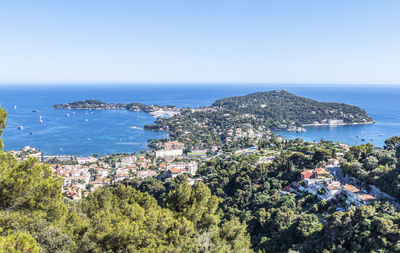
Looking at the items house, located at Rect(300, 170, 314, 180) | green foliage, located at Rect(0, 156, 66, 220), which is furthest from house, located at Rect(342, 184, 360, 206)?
green foliage, located at Rect(0, 156, 66, 220)

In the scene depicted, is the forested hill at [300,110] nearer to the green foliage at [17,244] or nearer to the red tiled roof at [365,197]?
the red tiled roof at [365,197]

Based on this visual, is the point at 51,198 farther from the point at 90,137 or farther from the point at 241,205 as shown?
the point at 90,137

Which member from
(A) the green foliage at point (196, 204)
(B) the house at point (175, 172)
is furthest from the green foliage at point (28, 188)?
(B) the house at point (175, 172)

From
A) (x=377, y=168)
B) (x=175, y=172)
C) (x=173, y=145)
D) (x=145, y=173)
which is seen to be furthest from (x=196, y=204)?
(x=173, y=145)

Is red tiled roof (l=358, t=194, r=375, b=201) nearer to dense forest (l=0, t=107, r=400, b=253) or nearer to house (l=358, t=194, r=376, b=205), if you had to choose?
house (l=358, t=194, r=376, b=205)

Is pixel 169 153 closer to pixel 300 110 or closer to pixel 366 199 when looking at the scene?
pixel 366 199

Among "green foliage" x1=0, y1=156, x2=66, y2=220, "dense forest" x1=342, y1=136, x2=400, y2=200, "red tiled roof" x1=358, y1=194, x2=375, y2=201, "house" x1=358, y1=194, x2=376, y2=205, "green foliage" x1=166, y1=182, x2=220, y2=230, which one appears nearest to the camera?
"green foliage" x1=0, y1=156, x2=66, y2=220

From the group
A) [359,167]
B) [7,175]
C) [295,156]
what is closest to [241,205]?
[295,156]

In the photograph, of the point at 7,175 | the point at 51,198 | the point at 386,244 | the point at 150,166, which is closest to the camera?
the point at 7,175
